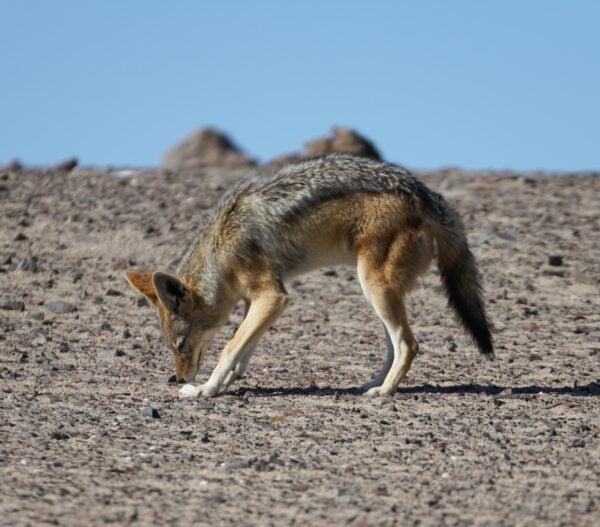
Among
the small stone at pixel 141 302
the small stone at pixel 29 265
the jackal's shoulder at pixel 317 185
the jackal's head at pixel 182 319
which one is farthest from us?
the small stone at pixel 29 265

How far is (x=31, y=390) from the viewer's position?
1079 cm

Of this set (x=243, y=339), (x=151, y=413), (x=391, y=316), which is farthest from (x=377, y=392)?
(x=151, y=413)

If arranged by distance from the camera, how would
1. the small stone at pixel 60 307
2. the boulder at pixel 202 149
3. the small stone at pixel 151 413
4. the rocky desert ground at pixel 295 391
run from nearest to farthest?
the rocky desert ground at pixel 295 391 → the small stone at pixel 151 413 → the small stone at pixel 60 307 → the boulder at pixel 202 149

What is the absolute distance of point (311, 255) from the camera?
1095 cm

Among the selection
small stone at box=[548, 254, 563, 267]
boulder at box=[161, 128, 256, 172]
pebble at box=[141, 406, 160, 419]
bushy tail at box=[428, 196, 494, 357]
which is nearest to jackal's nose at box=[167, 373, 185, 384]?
pebble at box=[141, 406, 160, 419]

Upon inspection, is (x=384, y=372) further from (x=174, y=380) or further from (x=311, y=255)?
(x=174, y=380)

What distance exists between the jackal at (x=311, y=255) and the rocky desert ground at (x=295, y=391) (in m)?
0.44

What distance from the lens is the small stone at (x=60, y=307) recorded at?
46.1 feet

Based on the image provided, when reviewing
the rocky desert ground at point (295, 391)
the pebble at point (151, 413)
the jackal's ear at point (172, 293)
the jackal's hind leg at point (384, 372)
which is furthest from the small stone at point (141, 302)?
the pebble at point (151, 413)

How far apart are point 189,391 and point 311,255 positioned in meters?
1.48

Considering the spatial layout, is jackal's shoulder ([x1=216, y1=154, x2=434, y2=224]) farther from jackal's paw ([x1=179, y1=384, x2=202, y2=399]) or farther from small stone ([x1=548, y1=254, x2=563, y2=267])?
small stone ([x1=548, y1=254, x2=563, y2=267])

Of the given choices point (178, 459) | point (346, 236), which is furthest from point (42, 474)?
point (346, 236)

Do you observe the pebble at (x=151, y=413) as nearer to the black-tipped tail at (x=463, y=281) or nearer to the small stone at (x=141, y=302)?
the black-tipped tail at (x=463, y=281)

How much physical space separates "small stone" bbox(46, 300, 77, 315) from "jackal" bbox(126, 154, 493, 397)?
9.76ft
